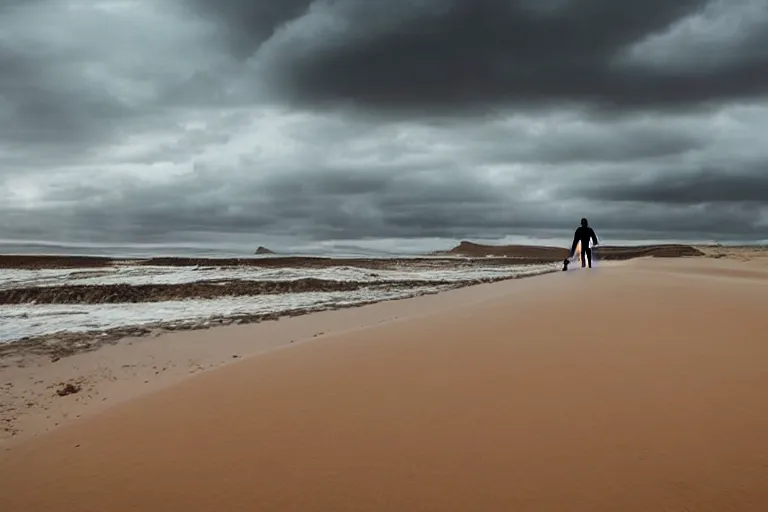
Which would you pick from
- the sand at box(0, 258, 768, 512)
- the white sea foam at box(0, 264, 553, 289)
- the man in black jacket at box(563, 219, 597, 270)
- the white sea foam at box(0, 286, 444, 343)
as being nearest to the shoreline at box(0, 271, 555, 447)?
the sand at box(0, 258, 768, 512)

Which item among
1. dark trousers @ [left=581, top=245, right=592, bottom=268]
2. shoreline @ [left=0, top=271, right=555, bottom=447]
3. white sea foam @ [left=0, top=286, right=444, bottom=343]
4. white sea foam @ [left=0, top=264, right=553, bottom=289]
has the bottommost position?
shoreline @ [left=0, top=271, right=555, bottom=447]

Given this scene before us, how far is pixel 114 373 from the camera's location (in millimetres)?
7641

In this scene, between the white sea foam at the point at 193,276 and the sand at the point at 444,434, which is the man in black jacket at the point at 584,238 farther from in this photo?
the sand at the point at 444,434

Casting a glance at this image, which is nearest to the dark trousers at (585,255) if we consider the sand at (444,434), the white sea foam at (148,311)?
the white sea foam at (148,311)

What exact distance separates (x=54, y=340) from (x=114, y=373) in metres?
3.68

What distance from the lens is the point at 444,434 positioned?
12.9ft

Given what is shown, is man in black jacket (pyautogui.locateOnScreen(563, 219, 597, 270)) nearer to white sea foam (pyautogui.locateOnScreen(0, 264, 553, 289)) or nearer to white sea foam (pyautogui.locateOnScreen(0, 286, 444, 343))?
white sea foam (pyautogui.locateOnScreen(0, 286, 444, 343))

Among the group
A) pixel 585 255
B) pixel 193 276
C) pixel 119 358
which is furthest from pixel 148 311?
pixel 585 255

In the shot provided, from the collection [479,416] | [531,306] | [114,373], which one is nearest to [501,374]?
[479,416]

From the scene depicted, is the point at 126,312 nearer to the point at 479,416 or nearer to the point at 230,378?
the point at 230,378

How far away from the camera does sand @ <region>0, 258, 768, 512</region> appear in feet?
10.4

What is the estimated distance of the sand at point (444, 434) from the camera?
318cm

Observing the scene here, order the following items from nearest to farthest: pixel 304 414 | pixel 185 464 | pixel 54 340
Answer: pixel 185 464
pixel 304 414
pixel 54 340

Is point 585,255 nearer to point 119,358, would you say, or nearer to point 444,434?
point 119,358
